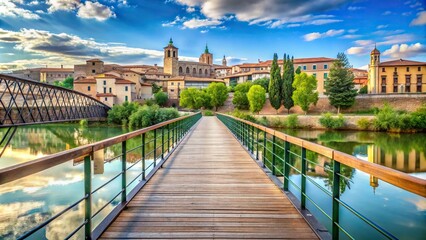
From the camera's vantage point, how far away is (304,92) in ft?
146

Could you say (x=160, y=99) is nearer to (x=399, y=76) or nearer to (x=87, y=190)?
(x=399, y=76)

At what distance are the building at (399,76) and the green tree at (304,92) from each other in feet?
59.6

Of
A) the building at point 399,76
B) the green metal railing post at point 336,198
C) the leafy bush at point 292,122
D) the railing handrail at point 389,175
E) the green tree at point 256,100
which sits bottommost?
the leafy bush at point 292,122

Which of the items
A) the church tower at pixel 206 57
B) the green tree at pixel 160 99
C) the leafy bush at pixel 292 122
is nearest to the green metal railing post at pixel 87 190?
the leafy bush at pixel 292 122

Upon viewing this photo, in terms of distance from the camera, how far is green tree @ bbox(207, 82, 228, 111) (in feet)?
188

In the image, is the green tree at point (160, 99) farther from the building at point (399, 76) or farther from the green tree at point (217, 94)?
the building at point (399, 76)

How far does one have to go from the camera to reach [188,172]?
18.9 ft

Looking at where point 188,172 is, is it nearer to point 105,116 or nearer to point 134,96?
point 105,116

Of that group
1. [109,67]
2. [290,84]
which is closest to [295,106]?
[290,84]

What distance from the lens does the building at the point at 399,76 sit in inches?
2154

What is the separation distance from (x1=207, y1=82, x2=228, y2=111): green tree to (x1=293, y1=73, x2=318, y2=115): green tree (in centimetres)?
1586

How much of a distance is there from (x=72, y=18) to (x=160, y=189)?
47.5 metres

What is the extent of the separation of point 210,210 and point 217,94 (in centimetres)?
5432

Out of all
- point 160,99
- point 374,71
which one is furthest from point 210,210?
point 374,71
